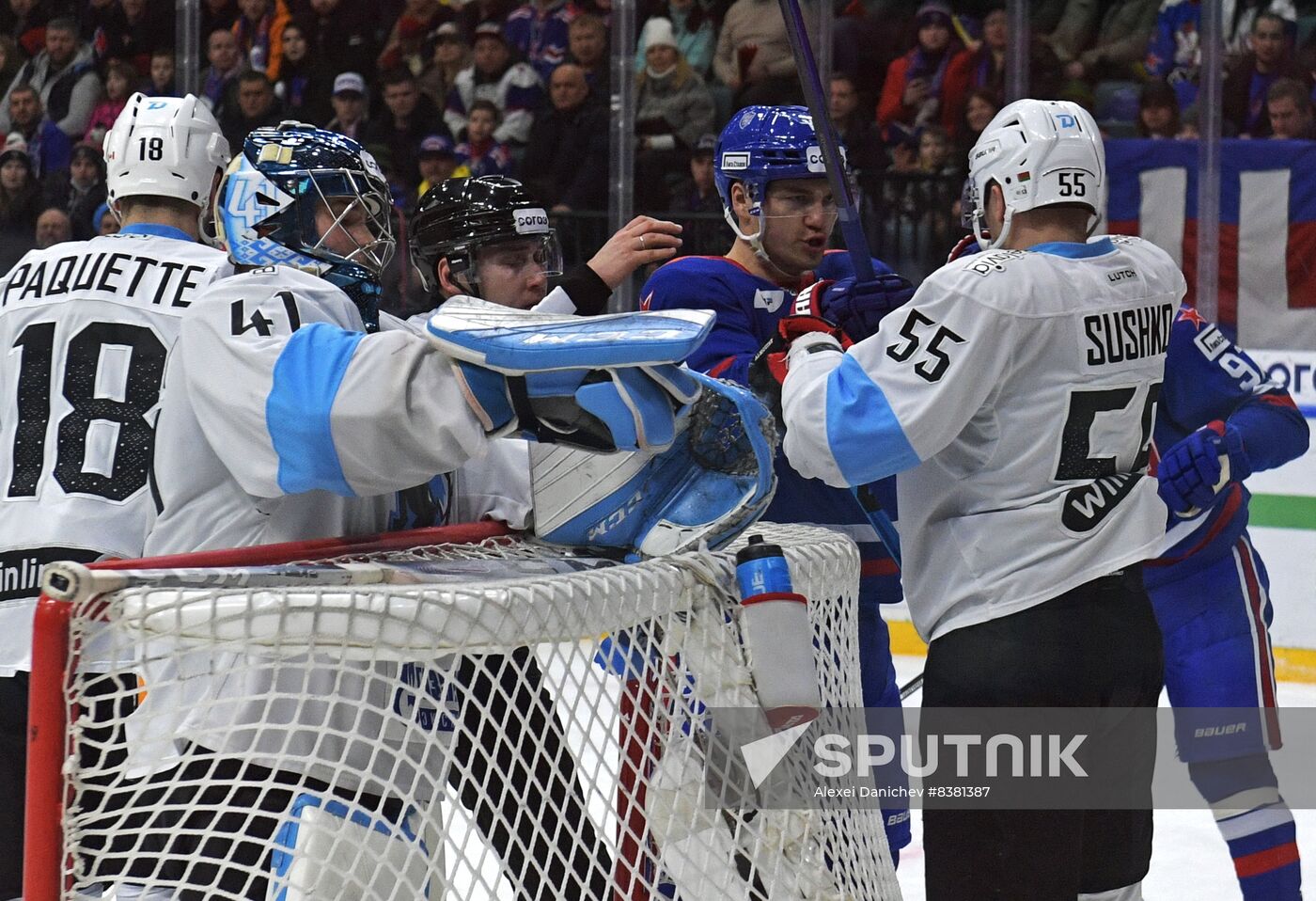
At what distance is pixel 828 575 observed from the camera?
1.62 meters

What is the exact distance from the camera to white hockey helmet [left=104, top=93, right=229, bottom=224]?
7.05 feet

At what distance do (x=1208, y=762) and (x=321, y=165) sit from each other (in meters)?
1.69

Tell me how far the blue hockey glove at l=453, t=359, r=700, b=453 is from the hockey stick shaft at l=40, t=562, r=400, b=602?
0.52 ft

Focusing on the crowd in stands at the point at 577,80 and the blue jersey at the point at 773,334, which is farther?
the crowd in stands at the point at 577,80

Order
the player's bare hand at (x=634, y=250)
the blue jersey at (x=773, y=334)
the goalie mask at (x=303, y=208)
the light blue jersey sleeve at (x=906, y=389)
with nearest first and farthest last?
the goalie mask at (x=303, y=208), the light blue jersey sleeve at (x=906, y=389), the player's bare hand at (x=634, y=250), the blue jersey at (x=773, y=334)

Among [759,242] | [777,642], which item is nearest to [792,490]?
[759,242]

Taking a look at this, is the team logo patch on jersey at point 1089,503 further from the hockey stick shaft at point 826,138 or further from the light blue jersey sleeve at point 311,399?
the light blue jersey sleeve at point 311,399

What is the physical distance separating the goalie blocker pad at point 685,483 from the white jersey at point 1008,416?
381 mm

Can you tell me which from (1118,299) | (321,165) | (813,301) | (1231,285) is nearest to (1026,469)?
(1118,299)

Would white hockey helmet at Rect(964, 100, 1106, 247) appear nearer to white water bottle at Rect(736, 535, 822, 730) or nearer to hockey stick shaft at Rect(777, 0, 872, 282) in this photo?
hockey stick shaft at Rect(777, 0, 872, 282)

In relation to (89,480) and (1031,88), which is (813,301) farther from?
(1031,88)

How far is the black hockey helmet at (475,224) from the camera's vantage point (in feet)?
7.74

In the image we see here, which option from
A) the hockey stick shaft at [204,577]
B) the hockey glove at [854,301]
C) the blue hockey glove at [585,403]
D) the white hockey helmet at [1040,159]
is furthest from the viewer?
the hockey glove at [854,301]

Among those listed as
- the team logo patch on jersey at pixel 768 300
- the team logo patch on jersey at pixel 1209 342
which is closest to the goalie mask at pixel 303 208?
the team logo patch on jersey at pixel 768 300
